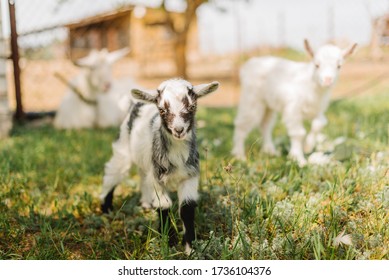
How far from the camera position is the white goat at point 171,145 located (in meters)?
2.64

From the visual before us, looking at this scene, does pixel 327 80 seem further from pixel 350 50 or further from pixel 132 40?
pixel 132 40

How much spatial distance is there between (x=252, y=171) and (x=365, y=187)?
3.26ft

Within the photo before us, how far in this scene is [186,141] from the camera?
2857mm

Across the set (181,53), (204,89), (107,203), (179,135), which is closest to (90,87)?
(181,53)

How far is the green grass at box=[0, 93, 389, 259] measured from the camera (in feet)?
8.88

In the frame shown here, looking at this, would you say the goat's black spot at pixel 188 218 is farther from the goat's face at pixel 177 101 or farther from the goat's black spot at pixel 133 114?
the goat's black spot at pixel 133 114

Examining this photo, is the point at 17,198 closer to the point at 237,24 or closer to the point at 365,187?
the point at 365,187

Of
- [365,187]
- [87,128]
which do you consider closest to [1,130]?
[87,128]

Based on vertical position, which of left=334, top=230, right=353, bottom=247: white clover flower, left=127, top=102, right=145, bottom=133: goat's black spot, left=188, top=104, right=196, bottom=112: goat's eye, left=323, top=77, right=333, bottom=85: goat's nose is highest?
left=188, top=104, right=196, bottom=112: goat's eye

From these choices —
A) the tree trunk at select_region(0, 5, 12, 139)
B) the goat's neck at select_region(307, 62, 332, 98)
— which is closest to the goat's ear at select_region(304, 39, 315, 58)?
the goat's neck at select_region(307, 62, 332, 98)

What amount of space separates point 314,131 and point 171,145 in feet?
8.44

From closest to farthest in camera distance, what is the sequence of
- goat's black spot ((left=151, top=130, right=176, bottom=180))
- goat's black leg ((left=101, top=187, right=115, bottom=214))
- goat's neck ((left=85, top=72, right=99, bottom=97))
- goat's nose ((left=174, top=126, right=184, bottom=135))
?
goat's nose ((left=174, top=126, right=184, bottom=135)), goat's black spot ((left=151, top=130, right=176, bottom=180)), goat's black leg ((left=101, top=187, right=115, bottom=214)), goat's neck ((left=85, top=72, right=99, bottom=97))

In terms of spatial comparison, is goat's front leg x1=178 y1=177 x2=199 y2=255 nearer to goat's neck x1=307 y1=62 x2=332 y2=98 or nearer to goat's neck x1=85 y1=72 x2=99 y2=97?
goat's neck x1=307 y1=62 x2=332 y2=98

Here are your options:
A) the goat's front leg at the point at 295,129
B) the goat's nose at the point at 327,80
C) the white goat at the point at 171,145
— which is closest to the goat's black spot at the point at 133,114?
the white goat at the point at 171,145
